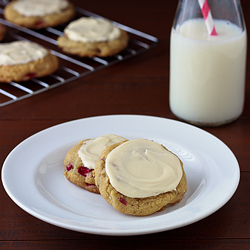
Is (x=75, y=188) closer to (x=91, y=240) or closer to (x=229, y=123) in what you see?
(x=91, y=240)

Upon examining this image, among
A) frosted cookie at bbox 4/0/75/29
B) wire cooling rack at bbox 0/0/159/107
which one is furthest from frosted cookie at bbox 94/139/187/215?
frosted cookie at bbox 4/0/75/29

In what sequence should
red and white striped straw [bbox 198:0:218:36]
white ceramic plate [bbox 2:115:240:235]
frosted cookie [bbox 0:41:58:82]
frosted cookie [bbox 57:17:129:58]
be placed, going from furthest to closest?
frosted cookie [bbox 57:17:129:58] < frosted cookie [bbox 0:41:58:82] < red and white striped straw [bbox 198:0:218:36] < white ceramic plate [bbox 2:115:240:235]

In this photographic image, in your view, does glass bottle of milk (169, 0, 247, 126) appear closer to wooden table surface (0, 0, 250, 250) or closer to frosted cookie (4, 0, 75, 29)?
wooden table surface (0, 0, 250, 250)

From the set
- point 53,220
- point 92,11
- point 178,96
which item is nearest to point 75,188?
point 53,220

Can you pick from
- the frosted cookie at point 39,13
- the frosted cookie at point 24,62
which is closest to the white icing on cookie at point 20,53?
the frosted cookie at point 24,62

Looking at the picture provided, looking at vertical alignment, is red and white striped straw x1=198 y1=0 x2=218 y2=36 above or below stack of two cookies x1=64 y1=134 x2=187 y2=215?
above

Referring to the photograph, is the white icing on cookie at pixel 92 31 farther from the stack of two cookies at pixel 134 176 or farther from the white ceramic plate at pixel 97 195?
the stack of two cookies at pixel 134 176
